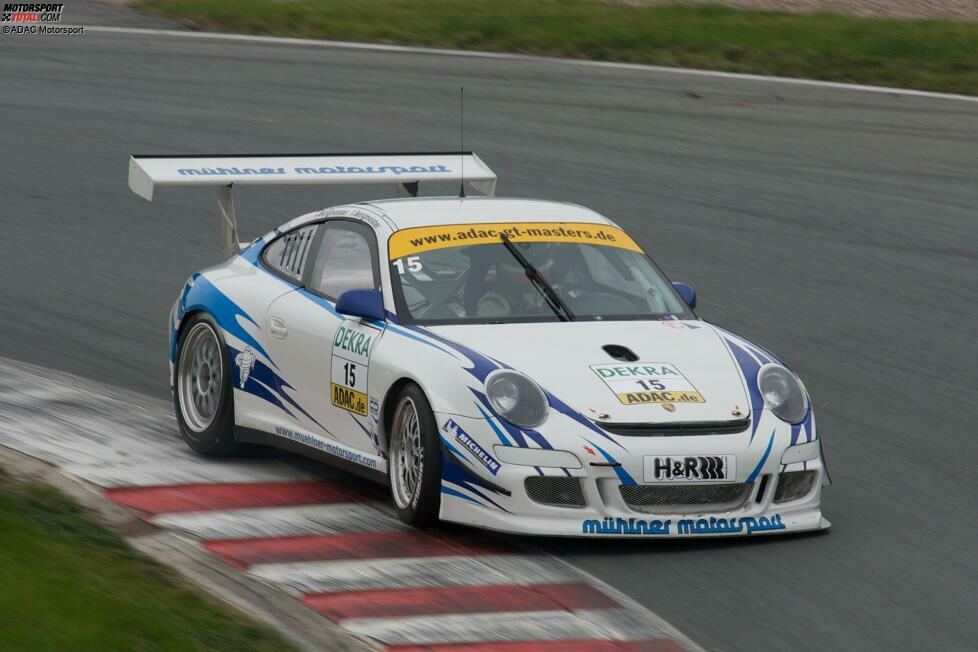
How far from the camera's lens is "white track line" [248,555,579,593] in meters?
6.61

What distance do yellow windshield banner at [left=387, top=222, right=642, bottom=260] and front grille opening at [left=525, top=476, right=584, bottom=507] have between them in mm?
1607

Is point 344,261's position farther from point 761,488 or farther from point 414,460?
point 761,488

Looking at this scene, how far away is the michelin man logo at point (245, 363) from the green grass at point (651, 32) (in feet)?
39.8

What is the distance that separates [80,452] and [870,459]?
3.89 m

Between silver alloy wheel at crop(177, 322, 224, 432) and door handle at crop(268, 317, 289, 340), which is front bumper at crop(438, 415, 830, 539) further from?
silver alloy wheel at crop(177, 322, 224, 432)

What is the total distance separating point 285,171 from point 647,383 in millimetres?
3265

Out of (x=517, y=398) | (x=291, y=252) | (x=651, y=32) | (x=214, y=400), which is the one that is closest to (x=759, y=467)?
(x=517, y=398)

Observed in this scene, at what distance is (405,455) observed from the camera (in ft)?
24.7

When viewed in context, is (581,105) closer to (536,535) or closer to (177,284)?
(177,284)

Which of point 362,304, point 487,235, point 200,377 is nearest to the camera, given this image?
point 362,304

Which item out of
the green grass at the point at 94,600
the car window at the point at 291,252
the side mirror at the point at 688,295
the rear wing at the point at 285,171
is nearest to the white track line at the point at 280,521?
the green grass at the point at 94,600

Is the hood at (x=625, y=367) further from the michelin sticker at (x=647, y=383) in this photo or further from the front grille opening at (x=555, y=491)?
the front grille opening at (x=555, y=491)

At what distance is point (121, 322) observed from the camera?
11719mm

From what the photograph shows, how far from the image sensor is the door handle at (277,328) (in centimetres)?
849
